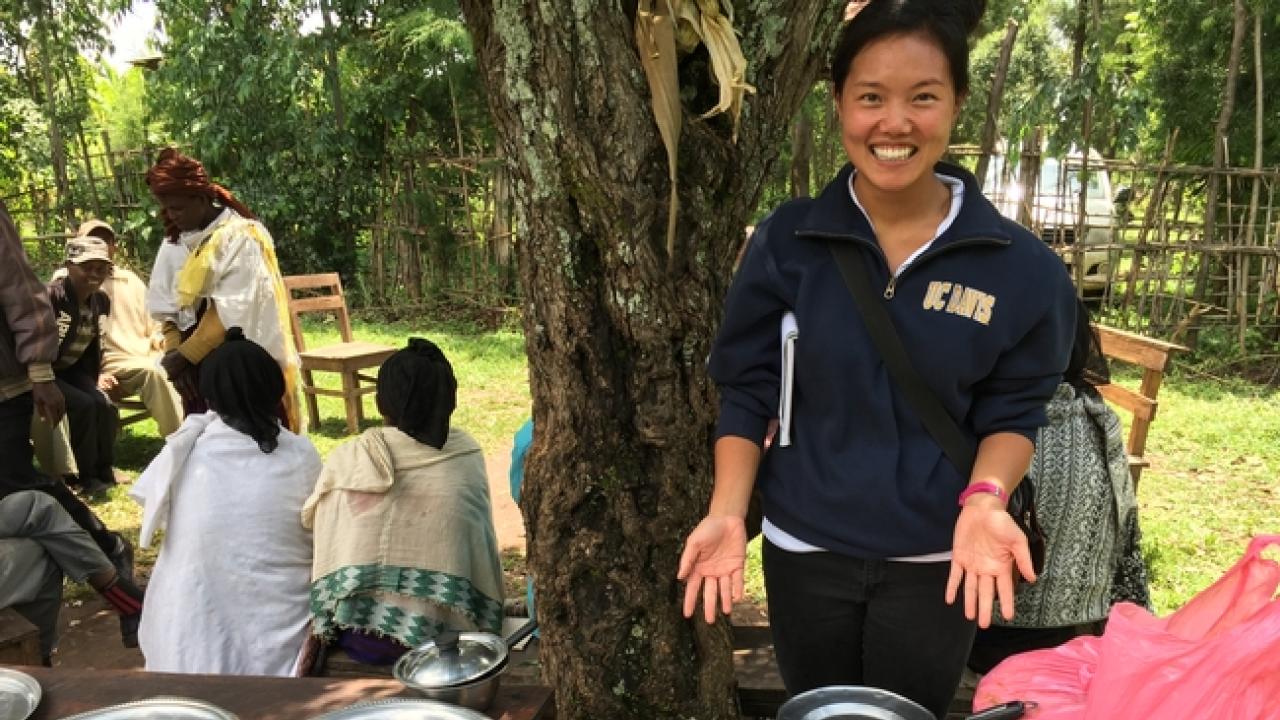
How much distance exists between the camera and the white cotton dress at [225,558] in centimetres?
→ 270

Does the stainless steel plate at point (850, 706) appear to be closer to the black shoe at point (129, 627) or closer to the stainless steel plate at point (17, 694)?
the stainless steel plate at point (17, 694)

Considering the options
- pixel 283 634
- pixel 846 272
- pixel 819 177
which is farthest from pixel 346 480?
pixel 819 177

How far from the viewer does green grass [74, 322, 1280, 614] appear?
14.1 ft

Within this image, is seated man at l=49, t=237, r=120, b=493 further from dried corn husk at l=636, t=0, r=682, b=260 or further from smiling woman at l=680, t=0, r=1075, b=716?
smiling woman at l=680, t=0, r=1075, b=716

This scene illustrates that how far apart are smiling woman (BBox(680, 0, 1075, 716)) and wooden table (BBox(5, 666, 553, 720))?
1.49 ft

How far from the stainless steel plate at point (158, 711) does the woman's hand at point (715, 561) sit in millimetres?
808

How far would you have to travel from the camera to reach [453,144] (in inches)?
457

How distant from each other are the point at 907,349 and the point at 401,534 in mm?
1719

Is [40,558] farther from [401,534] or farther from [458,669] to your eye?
[458,669]

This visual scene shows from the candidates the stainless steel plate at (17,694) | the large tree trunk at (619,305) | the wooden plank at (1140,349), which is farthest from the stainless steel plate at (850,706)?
the wooden plank at (1140,349)

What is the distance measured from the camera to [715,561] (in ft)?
5.04

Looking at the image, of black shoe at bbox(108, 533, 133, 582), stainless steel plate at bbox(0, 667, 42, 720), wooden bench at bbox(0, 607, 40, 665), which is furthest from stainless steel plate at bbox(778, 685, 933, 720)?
black shoe at bbox(108, 533, 133, 582)

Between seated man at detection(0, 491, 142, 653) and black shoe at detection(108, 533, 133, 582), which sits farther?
black shoe at detection(108, 533, 133, 582)

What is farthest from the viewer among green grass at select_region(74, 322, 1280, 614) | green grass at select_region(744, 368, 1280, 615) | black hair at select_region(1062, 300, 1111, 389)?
green grass at select_region(74, 322, 1280, 614)
